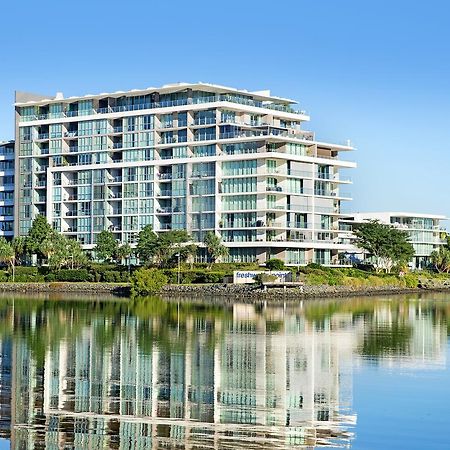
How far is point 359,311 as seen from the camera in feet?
241

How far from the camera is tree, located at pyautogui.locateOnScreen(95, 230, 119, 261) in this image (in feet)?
371

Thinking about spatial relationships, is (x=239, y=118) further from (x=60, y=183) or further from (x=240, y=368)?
(x=240, y=368)

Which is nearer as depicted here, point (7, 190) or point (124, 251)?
point (124, 251)

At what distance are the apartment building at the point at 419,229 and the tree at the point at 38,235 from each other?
5405cm

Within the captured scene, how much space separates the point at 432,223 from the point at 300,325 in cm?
10731

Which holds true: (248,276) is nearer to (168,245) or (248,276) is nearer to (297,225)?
(168,245)

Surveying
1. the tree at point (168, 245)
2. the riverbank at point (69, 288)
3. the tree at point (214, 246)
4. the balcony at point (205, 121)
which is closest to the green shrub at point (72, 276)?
the riverbank at point (69, 288)

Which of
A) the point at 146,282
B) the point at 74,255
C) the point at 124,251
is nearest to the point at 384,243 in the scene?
the point at 124,251

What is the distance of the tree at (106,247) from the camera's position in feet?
371

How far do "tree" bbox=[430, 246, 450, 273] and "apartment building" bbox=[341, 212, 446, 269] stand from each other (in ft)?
18.3

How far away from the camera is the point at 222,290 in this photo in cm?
9550

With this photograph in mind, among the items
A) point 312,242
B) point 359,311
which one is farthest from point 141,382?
point 312,242

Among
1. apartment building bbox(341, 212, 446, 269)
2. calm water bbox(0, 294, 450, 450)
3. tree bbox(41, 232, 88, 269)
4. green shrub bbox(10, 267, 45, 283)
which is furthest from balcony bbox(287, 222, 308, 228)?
calm water bbox(0, 294, 450, 450)

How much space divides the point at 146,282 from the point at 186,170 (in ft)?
81.0
